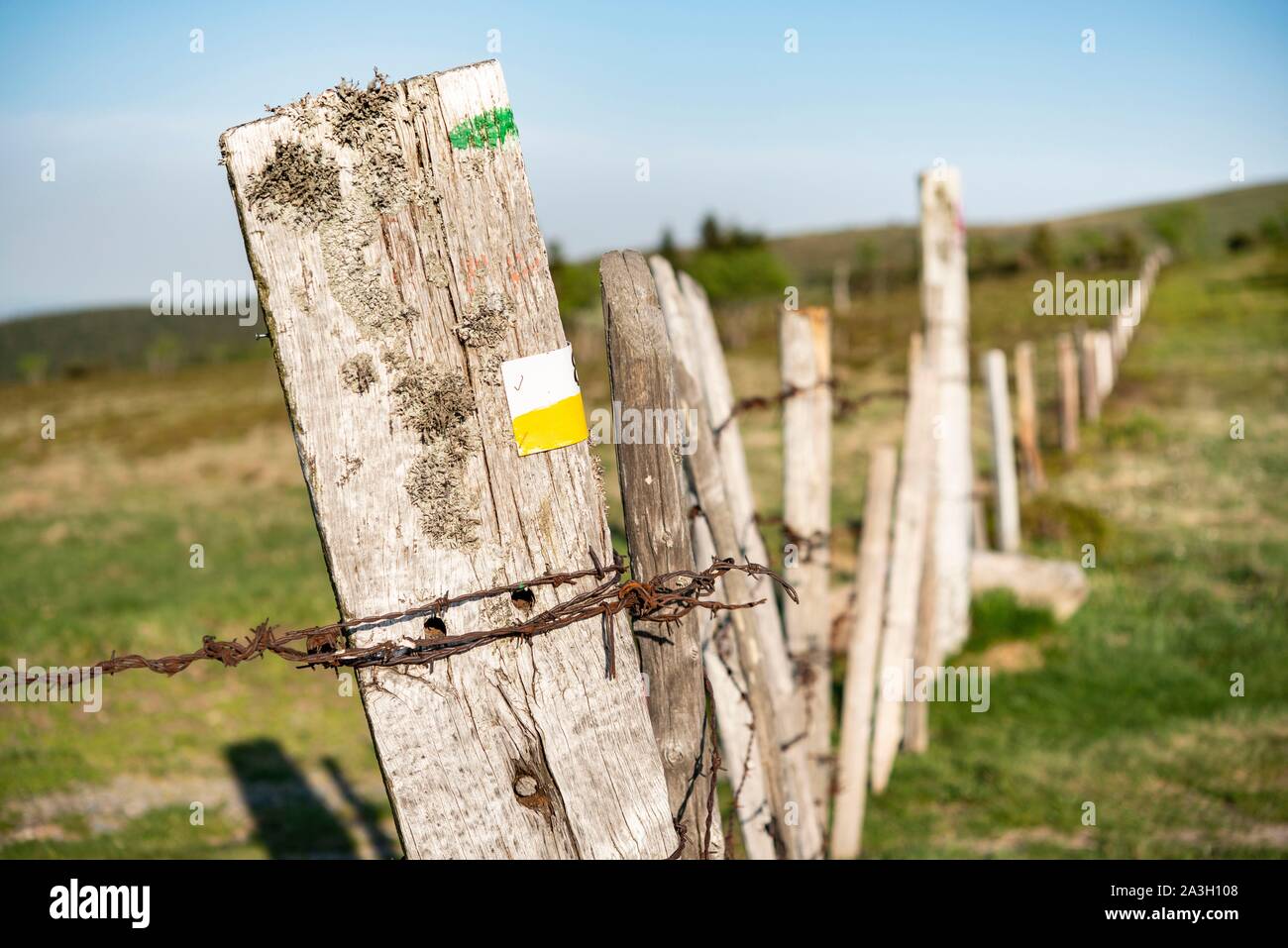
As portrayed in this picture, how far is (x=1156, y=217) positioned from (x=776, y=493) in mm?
71802

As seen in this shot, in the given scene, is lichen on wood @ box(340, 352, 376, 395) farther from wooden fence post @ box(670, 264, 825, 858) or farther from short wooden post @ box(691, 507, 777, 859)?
wooden fence post @ box(670, 264, 825, 858)

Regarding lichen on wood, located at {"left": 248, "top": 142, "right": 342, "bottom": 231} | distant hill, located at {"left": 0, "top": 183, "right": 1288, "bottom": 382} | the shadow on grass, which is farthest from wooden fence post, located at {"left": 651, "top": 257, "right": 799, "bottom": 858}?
distant hill, located at {"left": 0, "top": 183, "right": 1288, "bottom": 382}

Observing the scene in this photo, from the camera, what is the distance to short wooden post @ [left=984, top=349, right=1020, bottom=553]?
9242 millimetres

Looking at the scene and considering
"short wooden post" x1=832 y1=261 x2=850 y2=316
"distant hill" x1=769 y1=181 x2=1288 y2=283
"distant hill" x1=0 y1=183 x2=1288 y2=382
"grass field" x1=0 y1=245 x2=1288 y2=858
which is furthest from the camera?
"distant hill" x1=769 y1=181 x2=1288 y2=283

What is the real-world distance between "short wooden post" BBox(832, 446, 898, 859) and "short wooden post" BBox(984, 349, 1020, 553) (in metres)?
4.80

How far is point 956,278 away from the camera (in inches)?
248

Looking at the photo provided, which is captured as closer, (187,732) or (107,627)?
(187,732)

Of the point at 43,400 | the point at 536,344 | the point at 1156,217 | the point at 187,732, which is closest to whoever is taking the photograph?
the point at 536,344

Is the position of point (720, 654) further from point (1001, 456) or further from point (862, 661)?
point (1001, 456)

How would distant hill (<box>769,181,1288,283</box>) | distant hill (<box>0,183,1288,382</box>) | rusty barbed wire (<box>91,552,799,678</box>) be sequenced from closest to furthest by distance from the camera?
1. rusty barbed wire (<box>91,552,799,678</box>)
2. distant hill (<box>0,183,1288,382</box>)
3. distant hill (<box>769,181,1288,283</box>)

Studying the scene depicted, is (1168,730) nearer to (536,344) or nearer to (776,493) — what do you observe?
(536,344)

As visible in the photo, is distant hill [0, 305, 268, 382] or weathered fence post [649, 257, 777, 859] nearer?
weathered fence post [649, 257, 777, 859]

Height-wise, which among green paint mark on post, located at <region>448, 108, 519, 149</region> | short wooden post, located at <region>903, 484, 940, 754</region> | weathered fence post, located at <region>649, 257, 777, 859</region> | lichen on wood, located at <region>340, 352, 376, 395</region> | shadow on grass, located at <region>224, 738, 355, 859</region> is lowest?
shadow on grass, located at <region>224, 738, 355, 859</region>

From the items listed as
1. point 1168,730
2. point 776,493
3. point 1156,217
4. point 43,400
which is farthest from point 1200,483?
point 1156,217
